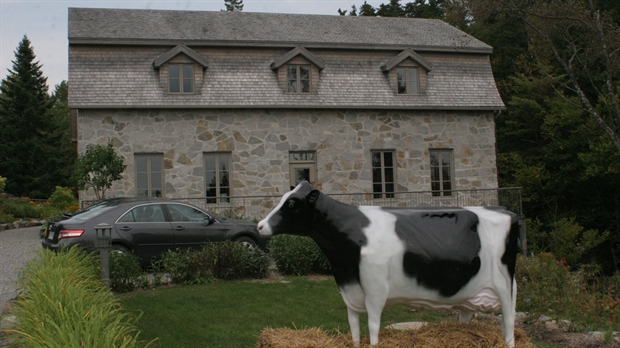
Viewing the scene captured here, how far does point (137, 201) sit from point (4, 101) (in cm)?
3332

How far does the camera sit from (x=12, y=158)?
3931 centimetres

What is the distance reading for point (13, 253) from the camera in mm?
15984

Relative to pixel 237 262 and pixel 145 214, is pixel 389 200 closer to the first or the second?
pixel 145 214

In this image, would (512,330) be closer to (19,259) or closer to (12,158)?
(19,259)

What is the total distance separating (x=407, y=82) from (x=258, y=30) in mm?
5821

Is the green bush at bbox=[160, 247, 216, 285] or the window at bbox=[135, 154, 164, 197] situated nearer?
the green bush at bbox=[160, 247, 216, 285]

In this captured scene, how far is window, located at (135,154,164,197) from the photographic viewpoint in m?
20.4

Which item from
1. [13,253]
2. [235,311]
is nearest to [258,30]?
[13,253]

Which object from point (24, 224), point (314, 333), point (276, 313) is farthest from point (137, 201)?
point (24, 224)

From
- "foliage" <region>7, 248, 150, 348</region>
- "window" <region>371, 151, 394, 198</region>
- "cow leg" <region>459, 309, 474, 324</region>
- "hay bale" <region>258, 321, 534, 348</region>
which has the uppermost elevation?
"window" <region>371, 151, 394, 198</region>

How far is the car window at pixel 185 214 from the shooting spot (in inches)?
516

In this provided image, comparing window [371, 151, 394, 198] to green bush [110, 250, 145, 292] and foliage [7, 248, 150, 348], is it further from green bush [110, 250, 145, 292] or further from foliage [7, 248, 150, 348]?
foliage [7, 248, 150, 348]

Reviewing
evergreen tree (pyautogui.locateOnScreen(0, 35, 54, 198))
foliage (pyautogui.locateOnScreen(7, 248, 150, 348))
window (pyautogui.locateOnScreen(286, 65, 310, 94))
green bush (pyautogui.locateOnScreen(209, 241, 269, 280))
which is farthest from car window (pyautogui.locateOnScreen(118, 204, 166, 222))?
evergreen tree (pyautogui.locateOnScreen(0, 35, 54, 198))

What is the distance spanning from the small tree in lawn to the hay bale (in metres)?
13.4
